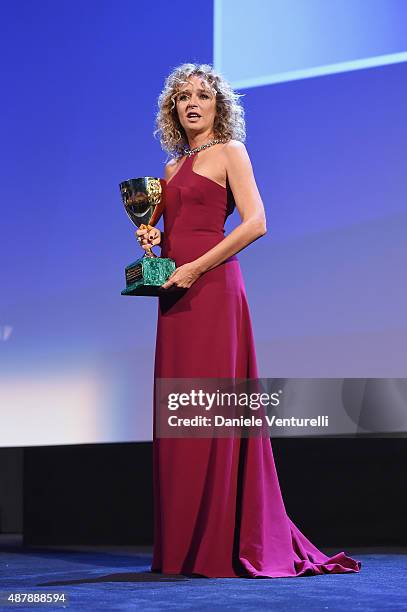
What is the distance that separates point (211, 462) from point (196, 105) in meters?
0.92

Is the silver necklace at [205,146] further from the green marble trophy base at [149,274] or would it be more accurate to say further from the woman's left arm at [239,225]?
the green marble trophy base at [149,274]

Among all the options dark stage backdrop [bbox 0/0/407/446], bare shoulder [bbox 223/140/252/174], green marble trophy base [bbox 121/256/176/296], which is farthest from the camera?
dark stage backdrop [bbox 0/0/407/446]

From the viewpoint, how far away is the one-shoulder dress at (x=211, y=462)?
2.37 m

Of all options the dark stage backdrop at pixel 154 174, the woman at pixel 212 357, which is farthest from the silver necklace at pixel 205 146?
the dark stage backdrop at pixel 154 174

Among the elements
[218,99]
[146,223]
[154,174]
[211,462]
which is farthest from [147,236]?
[154,174]

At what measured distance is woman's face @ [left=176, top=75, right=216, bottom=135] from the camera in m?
2.56

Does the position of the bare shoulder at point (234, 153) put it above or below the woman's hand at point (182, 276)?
above

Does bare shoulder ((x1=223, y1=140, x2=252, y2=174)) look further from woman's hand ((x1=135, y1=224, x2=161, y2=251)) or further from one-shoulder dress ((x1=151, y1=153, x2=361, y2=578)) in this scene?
woman's hand ((x1=135, y1=224, x2=161, y2=251))

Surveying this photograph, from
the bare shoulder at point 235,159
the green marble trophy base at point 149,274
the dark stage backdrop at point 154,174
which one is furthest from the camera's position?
the dark stage backdrop at point 154,174

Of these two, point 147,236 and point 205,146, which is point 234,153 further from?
point 147,236

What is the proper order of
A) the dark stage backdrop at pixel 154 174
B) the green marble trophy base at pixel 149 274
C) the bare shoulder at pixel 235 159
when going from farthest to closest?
the dark stage backdrop at pixel 154 174, the bare shoulder at pixel 235 159, the green marble trophy base at pixel 149 274

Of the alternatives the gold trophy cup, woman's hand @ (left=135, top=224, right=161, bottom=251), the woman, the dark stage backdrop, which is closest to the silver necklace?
the woman

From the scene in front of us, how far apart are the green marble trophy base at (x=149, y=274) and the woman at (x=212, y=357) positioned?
0.10ft

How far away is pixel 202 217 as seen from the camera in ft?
8.19
